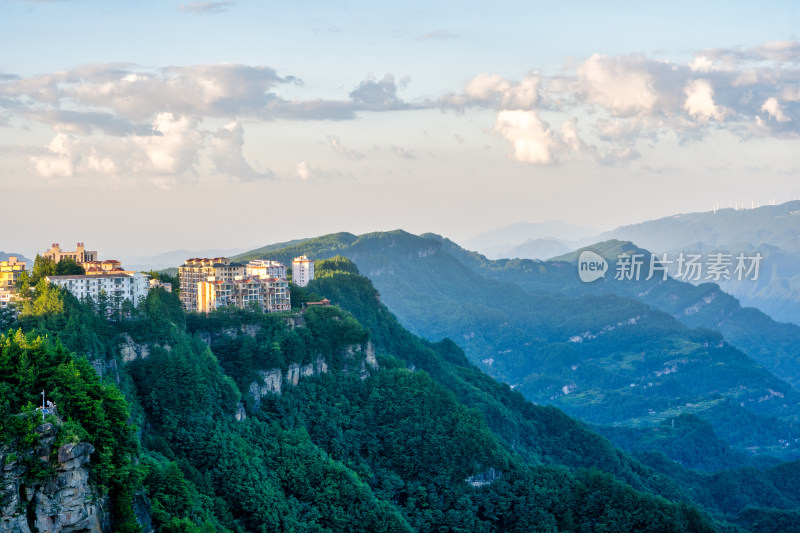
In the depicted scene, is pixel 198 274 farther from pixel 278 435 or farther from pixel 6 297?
pixel 278 435

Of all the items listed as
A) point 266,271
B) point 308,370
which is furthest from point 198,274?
point 308,370

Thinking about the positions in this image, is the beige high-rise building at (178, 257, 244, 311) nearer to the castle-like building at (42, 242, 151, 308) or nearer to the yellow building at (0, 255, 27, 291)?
the castle-like building at (42, 242, 151, 308)

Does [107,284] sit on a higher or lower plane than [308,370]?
higher

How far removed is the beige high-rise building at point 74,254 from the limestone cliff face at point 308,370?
18.1 metres

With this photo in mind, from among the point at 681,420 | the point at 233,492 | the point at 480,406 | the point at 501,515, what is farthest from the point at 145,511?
the point at 681,420

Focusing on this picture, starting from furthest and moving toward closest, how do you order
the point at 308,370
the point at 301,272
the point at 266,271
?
the point at 301,272 < the point at 266,271 < the point at 308,370

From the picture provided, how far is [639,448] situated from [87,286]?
96950mm

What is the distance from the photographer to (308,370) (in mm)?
73688

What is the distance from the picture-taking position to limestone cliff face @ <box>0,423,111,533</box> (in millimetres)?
35219

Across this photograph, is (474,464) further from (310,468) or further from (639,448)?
(639,448)

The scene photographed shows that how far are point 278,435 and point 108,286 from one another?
51.8ft

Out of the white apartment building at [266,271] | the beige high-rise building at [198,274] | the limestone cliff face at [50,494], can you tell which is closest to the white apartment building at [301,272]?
the white apartment building at [266,271]

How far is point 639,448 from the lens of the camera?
13788cm

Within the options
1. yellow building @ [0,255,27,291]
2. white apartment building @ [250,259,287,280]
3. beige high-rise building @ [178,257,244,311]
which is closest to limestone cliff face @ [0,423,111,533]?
yellow building @ [0,255,27,291]
